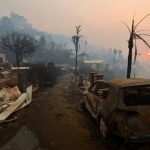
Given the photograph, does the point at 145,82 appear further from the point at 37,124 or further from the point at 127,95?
the point at 37,124

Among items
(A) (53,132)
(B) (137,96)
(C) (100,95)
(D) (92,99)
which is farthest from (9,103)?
(B) (137,96)

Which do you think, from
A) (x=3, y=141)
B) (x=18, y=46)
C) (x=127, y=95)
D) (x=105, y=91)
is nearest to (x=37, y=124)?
(x=3, y=141)

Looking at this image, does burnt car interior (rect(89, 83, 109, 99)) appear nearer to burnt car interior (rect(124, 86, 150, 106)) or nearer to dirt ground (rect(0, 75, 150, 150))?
burnt car interior (rect(124, 86, 150, 106))

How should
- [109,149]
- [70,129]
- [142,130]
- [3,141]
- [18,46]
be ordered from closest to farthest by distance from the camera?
[142,130], [109,149], [3,141], [70,129], [18,46]

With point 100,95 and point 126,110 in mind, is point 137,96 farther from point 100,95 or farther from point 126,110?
point 100,95

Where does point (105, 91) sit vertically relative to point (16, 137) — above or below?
above

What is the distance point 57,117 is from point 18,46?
156 ft

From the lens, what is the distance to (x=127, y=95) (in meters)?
8.99

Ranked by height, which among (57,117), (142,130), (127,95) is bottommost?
(57,117)

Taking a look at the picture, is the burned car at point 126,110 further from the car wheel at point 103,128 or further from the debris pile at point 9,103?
the debris pile at point 9,103

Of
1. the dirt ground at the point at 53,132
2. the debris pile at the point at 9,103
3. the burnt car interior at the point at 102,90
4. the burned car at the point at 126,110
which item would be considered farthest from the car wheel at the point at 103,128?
the debris pile at the point at 9,103

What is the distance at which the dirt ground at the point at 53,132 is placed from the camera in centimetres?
904

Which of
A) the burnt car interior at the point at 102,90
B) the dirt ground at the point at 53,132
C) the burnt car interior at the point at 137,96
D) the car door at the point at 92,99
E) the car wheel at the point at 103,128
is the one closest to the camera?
the burnt car interior at the point at 137,96

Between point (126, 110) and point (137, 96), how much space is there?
3.00ft
